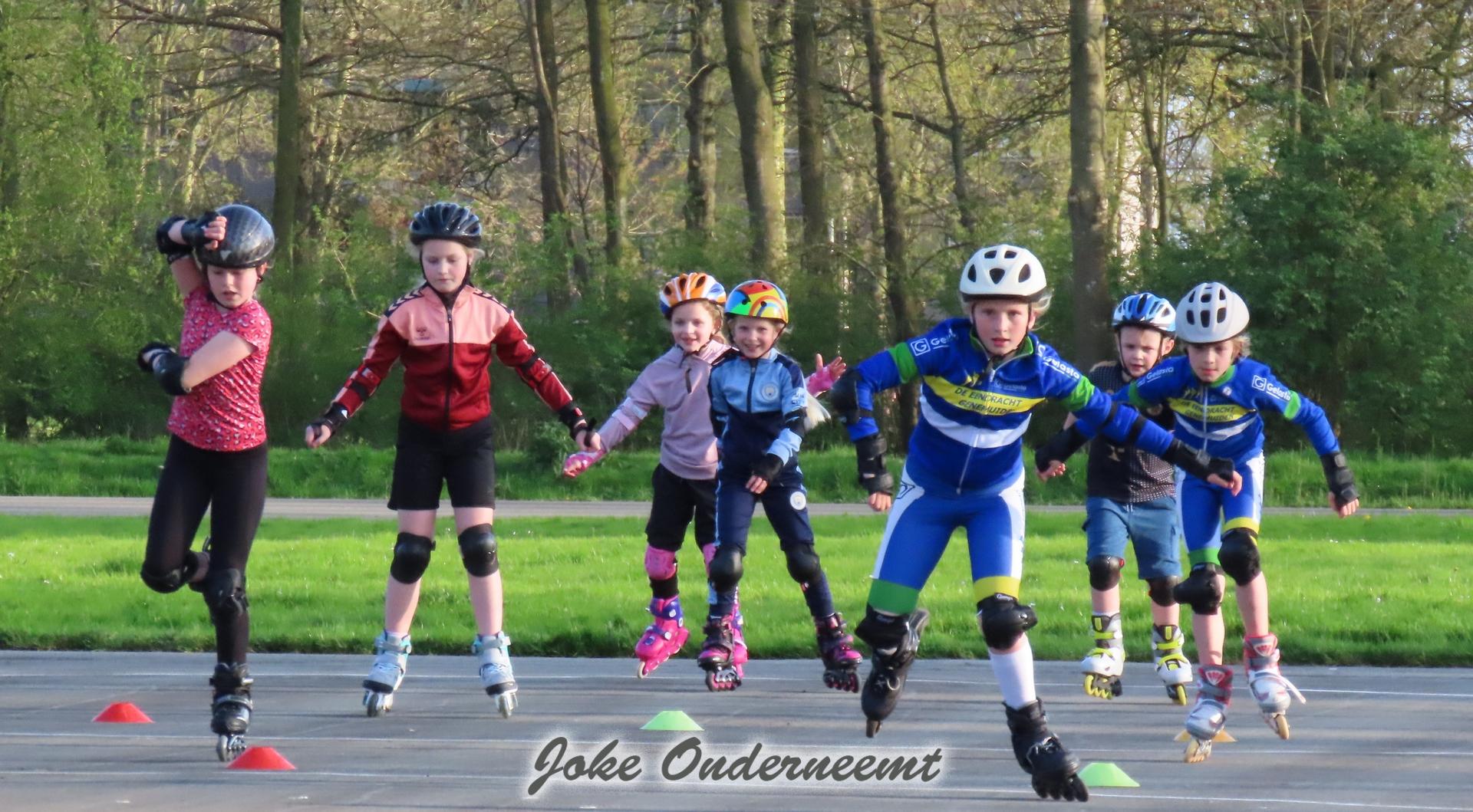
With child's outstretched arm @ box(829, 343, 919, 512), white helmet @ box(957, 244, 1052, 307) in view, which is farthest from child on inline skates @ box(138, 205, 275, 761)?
white helmet @ box(957, 244, 1052, 307)

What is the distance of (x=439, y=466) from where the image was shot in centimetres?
801

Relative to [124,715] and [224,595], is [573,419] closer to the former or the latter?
[224,595]

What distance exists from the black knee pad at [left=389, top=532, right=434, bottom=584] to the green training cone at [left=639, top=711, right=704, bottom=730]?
125cm

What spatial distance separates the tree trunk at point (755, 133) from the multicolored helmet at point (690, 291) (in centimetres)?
1818

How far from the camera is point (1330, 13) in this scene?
25641 millimetres

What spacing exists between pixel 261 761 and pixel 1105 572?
13.5ft

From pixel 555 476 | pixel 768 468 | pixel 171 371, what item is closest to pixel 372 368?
pixel 171 371

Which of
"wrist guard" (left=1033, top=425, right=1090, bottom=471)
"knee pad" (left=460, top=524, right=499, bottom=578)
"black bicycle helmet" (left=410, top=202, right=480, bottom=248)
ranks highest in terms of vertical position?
"black bicycle helmet" (left=410, top=202, right=480, bottom=248)

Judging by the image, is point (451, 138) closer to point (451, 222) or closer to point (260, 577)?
point (260, 577)

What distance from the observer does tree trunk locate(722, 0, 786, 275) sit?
88.8 ft

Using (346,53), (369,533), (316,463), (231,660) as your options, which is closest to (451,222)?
(231,660)

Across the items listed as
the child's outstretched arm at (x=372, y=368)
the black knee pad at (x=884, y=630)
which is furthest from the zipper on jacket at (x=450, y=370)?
the black knee pad at (x=884, y=630)

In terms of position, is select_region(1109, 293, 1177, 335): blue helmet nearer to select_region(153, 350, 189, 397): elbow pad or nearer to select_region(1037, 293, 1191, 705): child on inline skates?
select_region(1037, 293, 1191, 705): child on inline skates

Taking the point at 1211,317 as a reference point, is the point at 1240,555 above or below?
below
